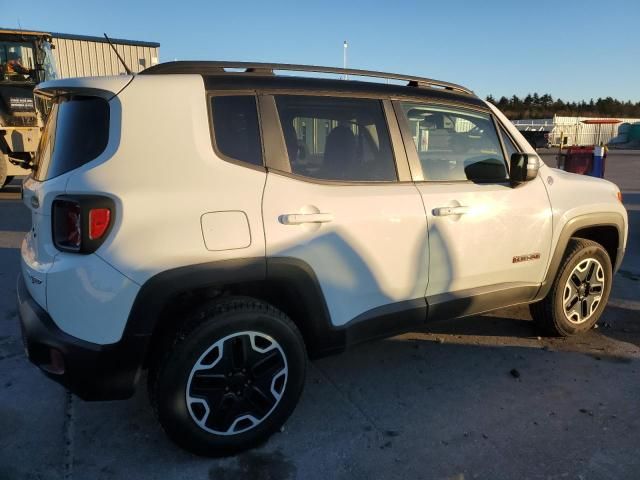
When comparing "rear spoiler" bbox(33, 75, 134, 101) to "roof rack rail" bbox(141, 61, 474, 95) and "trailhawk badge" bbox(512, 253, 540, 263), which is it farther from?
"trailhawk badge" bbox(512, 253, 540, 263)

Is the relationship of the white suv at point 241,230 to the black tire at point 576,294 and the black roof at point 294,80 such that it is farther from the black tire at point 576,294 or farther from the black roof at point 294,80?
the black tire at point 576,294

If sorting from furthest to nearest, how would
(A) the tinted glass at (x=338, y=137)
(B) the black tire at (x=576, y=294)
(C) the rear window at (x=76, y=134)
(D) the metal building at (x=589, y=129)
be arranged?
(D) the metal building at (x=589, y=129) < (B) the black tire at (x=576, y=294) < (A) the tinted glass at (x=338, y=137) < (C) the rear window at (x=76, y=134)

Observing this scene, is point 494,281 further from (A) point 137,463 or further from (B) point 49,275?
(B) point 49,275

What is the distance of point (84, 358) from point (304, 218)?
116 cm

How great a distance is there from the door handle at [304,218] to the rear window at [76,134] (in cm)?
87

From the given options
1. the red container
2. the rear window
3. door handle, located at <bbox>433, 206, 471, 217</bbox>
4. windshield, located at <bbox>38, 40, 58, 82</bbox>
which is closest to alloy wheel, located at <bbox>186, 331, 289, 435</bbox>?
the rear window

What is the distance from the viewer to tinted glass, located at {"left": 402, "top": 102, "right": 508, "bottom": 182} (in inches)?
121

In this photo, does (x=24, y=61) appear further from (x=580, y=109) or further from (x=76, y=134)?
(x=580, y=109)

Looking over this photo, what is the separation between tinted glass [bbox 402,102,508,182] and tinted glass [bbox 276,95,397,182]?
0.26 meters

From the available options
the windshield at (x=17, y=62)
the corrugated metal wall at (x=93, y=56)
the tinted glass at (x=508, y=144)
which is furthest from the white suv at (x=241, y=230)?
the corrugated metal wall at (x=93, y=56)

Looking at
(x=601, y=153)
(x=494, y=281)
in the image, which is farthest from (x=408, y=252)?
(x=601, y=153)

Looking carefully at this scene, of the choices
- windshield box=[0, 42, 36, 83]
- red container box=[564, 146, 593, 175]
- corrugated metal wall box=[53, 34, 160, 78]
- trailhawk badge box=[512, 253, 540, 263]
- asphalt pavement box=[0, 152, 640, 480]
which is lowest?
asphalt pavement box=[0, 152, 640, 480]

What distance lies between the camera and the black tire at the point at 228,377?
7.50ft

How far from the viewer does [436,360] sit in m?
3.58
